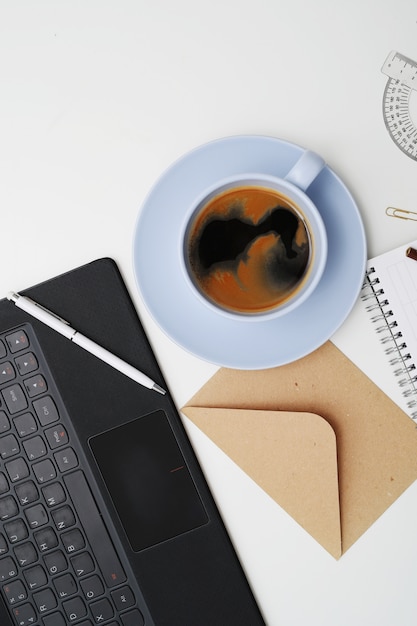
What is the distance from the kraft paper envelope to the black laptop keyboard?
19 centimetres

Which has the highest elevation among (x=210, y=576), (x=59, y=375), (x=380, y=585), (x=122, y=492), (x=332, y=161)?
(x=332, y=161)

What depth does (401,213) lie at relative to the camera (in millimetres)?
882

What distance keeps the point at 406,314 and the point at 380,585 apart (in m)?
0.37

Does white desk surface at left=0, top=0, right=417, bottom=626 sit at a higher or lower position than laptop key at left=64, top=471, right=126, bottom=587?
higher

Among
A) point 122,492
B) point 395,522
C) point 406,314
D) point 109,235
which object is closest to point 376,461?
point 395,522

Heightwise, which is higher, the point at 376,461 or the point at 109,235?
the point at 109,235

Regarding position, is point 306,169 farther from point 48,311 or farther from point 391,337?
point 48,311

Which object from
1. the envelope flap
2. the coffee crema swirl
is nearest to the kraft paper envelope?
the envelope flap

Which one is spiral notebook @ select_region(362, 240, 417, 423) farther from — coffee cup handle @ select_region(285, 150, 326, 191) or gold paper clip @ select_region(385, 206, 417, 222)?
coffee cup handle @ select_region(285, 150, 326, 191)

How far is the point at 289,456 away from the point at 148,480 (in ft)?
0.64

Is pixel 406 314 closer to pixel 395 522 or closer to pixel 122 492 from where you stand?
pixel 395 522

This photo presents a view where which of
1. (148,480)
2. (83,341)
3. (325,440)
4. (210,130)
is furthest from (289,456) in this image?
(210,130)

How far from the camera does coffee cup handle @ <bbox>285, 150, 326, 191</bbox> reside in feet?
2.55

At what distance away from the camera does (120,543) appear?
886mm
